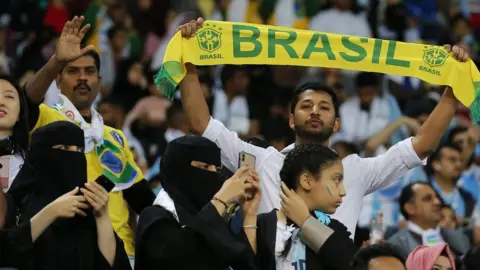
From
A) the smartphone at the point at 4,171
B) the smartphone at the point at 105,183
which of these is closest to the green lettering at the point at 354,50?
the smartphone at the point at 105,183

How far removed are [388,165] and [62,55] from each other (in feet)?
6.79

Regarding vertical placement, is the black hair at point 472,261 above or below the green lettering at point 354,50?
below

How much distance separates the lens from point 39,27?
15273 millimetres

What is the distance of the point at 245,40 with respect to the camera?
8.23 meters

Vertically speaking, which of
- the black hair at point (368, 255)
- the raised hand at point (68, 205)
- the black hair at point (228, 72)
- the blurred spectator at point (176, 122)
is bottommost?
the blurred spectator at point (176, 122)

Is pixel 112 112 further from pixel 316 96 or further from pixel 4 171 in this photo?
pixel 4 171

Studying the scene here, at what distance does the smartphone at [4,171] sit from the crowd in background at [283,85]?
10.4ft

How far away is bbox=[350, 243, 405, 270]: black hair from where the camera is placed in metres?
6.60

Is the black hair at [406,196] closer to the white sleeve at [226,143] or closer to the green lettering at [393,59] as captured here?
the green lettering at [393,59]

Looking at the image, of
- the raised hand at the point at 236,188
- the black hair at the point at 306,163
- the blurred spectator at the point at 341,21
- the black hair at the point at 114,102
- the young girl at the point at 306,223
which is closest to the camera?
the young girl at the point at 306,223

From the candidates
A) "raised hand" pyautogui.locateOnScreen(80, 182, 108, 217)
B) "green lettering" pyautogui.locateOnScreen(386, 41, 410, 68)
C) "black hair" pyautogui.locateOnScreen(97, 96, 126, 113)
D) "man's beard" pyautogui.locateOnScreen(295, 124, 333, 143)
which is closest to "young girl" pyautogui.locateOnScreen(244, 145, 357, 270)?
"raised hand" pyautogui.locateOnScreen(80, 182, 108, 217)

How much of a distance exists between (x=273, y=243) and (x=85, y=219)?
101cm

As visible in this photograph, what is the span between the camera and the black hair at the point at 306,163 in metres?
7.05

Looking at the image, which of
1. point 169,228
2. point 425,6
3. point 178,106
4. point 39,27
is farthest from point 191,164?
point 425,6
